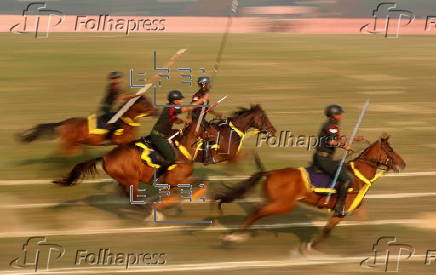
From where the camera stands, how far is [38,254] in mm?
12859

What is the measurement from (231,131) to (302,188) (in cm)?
487

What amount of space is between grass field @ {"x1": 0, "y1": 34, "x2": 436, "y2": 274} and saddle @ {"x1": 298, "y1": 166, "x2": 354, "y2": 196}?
128 centimetres

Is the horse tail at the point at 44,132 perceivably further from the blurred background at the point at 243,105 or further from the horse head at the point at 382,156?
the horse head at the point at 382,156

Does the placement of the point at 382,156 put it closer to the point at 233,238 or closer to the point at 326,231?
the point at 326,231

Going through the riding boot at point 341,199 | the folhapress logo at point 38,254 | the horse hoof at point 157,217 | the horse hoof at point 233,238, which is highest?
the riding boot at point 341,199

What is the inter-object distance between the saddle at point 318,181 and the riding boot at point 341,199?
116 millimetres

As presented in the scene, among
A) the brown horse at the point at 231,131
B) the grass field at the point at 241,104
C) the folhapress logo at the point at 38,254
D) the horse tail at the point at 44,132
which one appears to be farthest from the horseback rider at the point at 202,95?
the folhapress logo at the point at 38,254

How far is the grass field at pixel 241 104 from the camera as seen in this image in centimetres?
1377

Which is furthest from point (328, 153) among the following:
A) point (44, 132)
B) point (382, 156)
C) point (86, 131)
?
point (44, 132)

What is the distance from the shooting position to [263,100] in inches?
1197

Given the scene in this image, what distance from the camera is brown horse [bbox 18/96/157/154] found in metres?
17.0

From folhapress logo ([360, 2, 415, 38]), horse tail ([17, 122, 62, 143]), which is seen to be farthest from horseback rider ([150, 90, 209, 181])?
folhapress logo ([360, 2, 415, 38])

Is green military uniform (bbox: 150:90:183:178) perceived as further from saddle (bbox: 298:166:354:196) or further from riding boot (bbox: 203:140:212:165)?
saddle (bbox: 298:166:354:196)

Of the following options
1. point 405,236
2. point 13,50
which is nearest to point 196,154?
point 405,236
